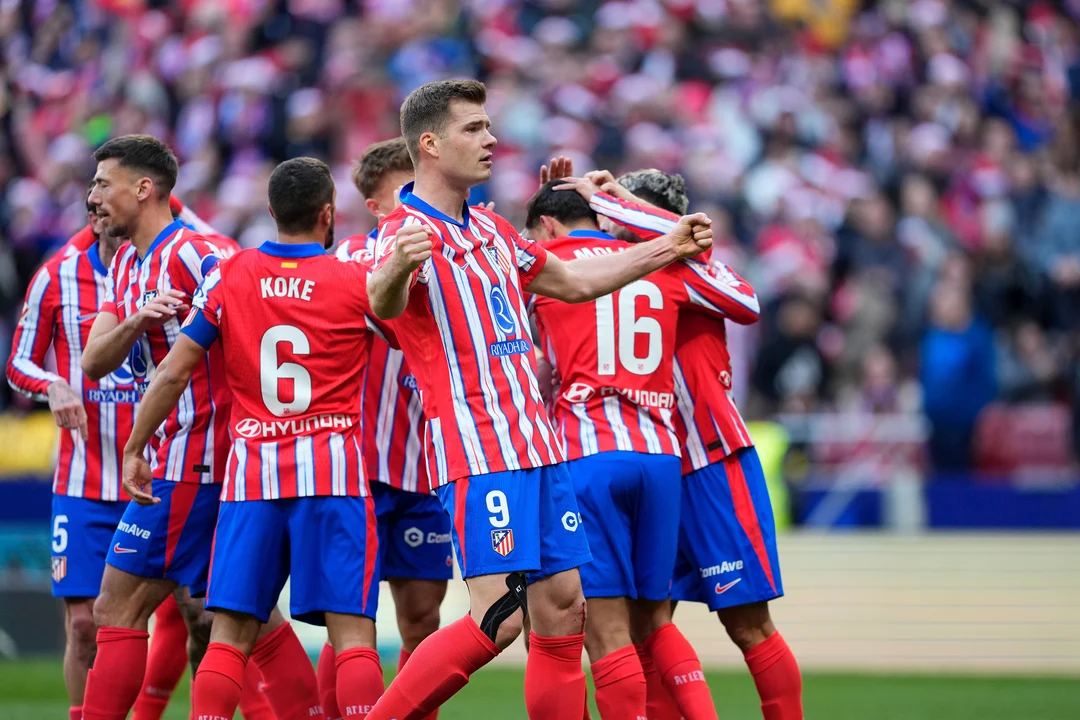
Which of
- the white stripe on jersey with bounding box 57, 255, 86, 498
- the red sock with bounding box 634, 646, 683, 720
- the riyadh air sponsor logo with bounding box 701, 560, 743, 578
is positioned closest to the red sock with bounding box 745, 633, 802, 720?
the riyadh air sponsor logo with bounding box 701, 560, 743, 578

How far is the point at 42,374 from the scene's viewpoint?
7.55 meters

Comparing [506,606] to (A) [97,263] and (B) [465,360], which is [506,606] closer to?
(B) [465,360]

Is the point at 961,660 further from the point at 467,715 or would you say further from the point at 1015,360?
the point at 467,715

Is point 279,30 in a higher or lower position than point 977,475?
higher

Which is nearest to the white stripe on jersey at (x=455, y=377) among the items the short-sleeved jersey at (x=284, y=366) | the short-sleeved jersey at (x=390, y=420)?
the short-sleeved jersey at (x=284, y=366)

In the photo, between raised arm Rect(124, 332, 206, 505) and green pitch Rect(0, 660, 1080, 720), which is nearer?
raised arm Rect(124, 332, 206, 505)

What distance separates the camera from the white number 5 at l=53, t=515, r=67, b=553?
7.50 meters

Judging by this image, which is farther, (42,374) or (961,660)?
(961,660)

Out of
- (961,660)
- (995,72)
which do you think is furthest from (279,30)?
(961,660)

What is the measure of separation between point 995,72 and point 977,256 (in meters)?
3.66

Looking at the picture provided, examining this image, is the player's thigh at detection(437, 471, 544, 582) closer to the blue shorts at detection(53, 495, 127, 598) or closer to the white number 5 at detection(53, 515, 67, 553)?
the blue shorts at detection(53, 495, 127, 598)

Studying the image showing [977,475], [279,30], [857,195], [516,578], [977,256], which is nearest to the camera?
[516,578]

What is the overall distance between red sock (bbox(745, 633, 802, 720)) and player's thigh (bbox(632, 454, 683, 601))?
56 centimetres

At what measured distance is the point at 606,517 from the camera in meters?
6.65
